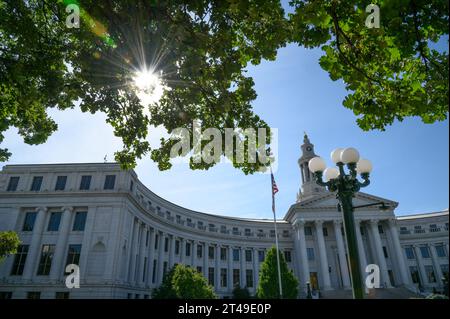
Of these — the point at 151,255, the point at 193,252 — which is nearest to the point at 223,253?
the point at 193,252

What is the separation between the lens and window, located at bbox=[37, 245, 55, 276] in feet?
120

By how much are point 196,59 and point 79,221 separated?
39177 millimetres

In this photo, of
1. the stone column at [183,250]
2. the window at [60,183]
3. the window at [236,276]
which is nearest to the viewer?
the window at [60,183]

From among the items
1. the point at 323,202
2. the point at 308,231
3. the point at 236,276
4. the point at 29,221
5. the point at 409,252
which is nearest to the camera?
the point at 29,221

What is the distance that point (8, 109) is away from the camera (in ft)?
34.5

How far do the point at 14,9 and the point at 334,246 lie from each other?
6313 centimetres

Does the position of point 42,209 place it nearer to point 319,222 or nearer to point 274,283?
point 274,283

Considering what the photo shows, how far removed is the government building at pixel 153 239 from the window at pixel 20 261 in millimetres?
125

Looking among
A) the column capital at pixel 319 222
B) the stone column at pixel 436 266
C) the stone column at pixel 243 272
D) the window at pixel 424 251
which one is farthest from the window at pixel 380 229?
the stone column at pixel 243 272

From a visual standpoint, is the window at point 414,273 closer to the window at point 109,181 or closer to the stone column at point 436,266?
the stone column at point 436,266

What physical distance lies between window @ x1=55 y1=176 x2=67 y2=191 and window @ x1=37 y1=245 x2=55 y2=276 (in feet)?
27.1

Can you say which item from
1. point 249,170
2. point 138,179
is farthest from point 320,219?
point 249,170

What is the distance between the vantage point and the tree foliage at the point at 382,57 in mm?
5223

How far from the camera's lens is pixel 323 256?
55.3 meters
